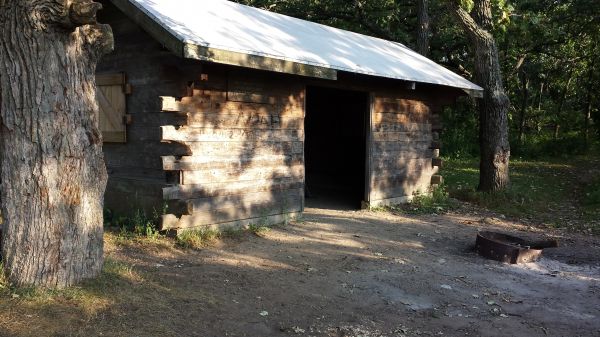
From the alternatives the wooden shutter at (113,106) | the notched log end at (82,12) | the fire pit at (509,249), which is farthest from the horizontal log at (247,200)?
the notched log end at (82,12)

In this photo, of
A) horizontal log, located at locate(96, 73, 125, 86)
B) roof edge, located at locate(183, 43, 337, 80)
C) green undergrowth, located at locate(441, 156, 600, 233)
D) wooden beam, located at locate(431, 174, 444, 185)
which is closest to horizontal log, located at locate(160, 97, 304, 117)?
roof edge, located at locate(183, 43, 337, 80)

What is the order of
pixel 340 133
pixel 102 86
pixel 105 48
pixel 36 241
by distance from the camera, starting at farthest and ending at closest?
pixel 340 133 < pixel 102 86 < pixel 105 48 < pixel 36 241

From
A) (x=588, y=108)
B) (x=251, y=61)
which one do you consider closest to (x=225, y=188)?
(x=251, y=61)

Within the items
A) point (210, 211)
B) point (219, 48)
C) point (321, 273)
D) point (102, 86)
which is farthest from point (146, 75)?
point (321, 273)

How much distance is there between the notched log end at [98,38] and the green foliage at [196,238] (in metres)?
3.12

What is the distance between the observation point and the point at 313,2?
866 inches

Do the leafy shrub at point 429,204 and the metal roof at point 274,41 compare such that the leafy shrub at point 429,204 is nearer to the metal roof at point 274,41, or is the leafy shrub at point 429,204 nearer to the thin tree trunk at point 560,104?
the metal roof at point 274,41

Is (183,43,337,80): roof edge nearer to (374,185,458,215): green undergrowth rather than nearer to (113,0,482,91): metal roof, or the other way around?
(113,0,482,91): metal roof

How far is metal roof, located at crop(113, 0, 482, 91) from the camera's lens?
23.5ft

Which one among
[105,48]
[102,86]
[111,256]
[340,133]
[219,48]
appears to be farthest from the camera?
[340,133]

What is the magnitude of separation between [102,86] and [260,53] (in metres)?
2.84

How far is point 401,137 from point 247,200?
14.6 feet

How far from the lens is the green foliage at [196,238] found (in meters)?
Answer: 7.38

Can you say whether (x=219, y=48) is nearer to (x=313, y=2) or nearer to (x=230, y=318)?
(x=230, y=318)
